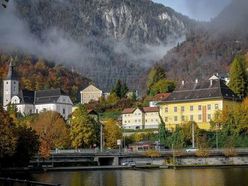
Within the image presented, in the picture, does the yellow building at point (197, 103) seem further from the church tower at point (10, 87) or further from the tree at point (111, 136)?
the church tower at point (10, 87)

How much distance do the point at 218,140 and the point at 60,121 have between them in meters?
30.7

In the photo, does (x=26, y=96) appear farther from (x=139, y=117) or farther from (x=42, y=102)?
(x=139, y=117)

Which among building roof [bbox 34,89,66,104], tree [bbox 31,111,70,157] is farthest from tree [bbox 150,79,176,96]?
tree [bbox 31,111,70,157]

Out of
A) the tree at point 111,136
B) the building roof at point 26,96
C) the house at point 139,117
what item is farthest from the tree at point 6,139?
the building roof at point 26,96

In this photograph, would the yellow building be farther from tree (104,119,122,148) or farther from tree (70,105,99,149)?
tree (70,105,99,149)

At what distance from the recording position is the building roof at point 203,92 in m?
108

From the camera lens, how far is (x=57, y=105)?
149875mm

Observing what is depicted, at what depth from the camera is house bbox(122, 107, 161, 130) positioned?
399ft

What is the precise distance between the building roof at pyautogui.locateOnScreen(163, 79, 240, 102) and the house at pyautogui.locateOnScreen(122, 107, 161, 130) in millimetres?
7099

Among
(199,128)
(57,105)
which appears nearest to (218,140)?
(199,128)

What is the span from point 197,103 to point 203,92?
8.26 ft

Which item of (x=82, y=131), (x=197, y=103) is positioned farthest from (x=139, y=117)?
(x=82, y=131)

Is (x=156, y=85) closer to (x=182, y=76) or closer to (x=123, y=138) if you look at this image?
(x=123, y=138)

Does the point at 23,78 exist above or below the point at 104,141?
above
